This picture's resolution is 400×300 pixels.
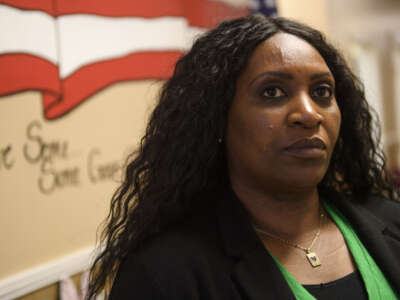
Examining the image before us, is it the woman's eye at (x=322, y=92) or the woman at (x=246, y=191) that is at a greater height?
the woman's eye at (x=322, y=92)

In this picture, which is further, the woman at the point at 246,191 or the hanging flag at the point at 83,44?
the hanging flag at the point at 83,44

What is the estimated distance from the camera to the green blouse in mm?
951

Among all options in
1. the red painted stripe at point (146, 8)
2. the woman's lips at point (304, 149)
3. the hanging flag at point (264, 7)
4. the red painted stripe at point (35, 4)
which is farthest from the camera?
the hanging flag at point (264, 7)

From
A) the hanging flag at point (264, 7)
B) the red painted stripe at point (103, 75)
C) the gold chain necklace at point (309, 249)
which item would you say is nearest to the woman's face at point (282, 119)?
the gold chain necklace at point (309, 249)

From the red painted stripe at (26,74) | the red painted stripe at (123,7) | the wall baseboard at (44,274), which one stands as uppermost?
the red painted stripe at (123,7)

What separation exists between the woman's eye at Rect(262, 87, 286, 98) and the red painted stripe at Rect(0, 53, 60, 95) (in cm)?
82

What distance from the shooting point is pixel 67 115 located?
5.08 ft

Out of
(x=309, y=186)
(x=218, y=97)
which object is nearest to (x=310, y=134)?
(x=309, y=186)

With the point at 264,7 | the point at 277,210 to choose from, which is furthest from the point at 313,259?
the point at 264,7

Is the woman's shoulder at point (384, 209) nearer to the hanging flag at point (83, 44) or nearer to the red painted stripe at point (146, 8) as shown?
the hanging flag at point (83, 44)

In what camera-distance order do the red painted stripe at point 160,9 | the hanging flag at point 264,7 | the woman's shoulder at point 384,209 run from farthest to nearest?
1. the hanging flag at point 264,7
2. the red painted stripe at point 160,9
3. the woman's shoulder at point 384,209

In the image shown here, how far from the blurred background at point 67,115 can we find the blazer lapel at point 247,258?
0.59m

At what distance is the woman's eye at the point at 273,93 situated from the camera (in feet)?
3.35

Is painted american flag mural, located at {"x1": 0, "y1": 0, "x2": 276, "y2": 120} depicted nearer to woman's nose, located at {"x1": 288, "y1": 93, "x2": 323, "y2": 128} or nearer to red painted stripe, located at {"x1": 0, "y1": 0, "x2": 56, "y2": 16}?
red painted stripe, located at {"x1": 0, "y1": 0, "x2": 56, "y2": 16}
